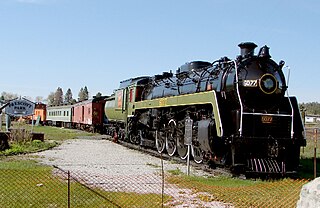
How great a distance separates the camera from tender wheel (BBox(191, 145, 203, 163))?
15898mm

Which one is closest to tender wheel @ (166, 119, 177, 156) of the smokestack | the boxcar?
the smokestack

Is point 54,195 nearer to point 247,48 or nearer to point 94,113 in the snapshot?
point 247,48

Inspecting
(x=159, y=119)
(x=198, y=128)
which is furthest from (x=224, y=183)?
(x=159, y=119)

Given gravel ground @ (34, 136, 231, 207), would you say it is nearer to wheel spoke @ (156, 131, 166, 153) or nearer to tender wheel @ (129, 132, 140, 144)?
wheel spoke @ (156, 131, 166, 153)

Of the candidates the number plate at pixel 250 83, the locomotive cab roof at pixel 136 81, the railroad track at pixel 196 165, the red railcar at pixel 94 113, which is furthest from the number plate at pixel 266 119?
the red railcar at pixel 94 113

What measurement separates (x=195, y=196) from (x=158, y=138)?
1103cm

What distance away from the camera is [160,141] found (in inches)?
816

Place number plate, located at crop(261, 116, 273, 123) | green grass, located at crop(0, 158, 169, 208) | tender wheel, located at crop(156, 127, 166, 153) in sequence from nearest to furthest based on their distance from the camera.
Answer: green grass, located at crop(0, 158, 169, 208) → number plate, located at crop(261, 116, 273, 123) → tender wheel, located at crop(156, 127, 166, 153)

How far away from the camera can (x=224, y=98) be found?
14383 mm

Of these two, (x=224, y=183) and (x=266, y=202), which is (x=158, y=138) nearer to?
(x=224, y=183)

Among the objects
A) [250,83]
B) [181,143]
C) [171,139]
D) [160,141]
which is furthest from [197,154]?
[160,141]

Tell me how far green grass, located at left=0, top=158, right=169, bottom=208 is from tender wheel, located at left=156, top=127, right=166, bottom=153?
8.87 meters

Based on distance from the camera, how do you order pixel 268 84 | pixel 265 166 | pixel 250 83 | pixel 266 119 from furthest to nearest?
pixel 268 84
pixel 250 83
pixel 266 119
pixel 265 166

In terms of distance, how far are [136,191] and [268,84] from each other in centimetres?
619
